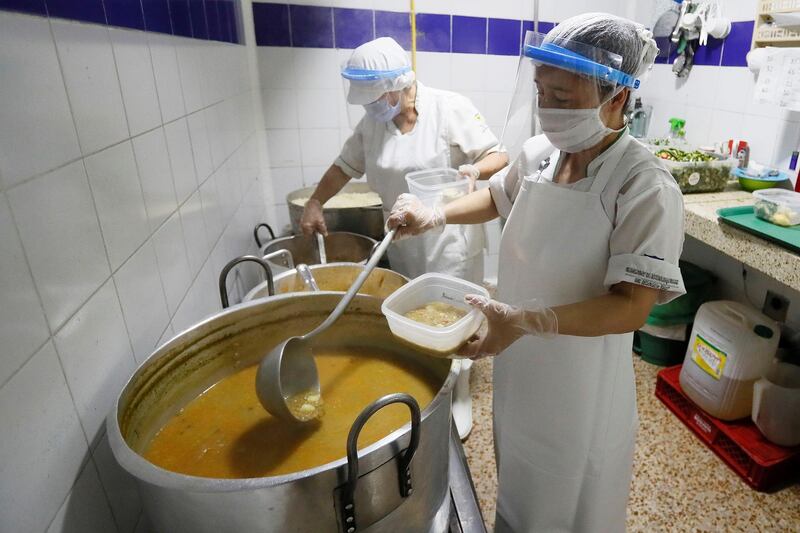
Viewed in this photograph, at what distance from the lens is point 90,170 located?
761mm

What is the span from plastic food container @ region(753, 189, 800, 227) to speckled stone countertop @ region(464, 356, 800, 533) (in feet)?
3.32

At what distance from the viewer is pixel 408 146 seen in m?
1.87

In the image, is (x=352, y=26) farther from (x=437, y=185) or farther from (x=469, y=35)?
(x=437, y=185)

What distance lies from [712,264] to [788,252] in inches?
42.6

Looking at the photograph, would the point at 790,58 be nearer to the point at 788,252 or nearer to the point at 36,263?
the point at 788,252

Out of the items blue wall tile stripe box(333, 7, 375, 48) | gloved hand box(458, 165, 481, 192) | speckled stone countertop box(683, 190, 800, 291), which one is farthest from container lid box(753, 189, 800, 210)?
blue wall tile stripe box(333, 7, 375, 48)

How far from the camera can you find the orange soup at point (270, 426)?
3.05ft

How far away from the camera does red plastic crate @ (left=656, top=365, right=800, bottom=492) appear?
1825 millimetres

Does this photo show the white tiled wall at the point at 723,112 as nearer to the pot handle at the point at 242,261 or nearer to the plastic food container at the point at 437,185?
the plastic food container at the point at 437,185

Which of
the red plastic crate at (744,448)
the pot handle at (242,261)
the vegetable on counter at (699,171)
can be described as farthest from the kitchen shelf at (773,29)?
the pot handle at (242,261)

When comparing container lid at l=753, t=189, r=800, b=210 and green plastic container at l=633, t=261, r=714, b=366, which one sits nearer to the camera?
container lid at l=753, t=189, r=800, b=210

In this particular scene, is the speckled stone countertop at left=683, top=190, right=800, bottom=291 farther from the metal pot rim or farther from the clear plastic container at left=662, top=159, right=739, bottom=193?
the metal pot rim

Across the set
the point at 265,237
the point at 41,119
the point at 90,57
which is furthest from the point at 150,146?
the point at 265,237

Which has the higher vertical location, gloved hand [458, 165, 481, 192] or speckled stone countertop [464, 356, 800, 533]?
gloved hand [458, 165, 481, 192]
